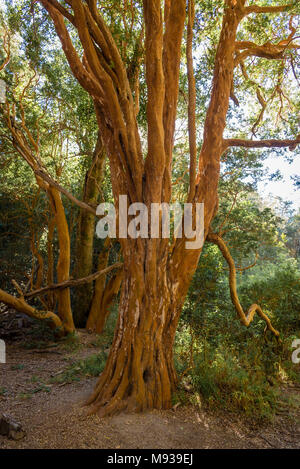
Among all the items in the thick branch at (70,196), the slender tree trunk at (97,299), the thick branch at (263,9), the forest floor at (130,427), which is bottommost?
the forest floor at (130,427)

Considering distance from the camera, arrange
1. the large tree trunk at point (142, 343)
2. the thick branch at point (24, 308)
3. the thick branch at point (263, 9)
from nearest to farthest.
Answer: the large tree trunk at point (142, 343)
the thick branch at point (263, 9)
the thick branch at point (24, 308)

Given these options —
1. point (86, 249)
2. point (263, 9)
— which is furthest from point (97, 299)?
point (263, 9)

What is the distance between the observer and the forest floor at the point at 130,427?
293 cm

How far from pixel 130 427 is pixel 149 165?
2834mm

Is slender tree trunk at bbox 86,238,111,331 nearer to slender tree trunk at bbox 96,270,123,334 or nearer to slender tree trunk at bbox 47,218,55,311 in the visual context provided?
slender tree trunk at bbox 96,270,123,334

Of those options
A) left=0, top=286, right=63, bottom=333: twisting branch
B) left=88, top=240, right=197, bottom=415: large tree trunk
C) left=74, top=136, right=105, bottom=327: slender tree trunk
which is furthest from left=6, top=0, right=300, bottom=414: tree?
left=74, top=136, right=105, bottom=327: slender tree trunk

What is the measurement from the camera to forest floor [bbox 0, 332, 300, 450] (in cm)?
293

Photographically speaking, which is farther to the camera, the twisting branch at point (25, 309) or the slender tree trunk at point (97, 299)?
the slender tree trunk at point (97, 299)

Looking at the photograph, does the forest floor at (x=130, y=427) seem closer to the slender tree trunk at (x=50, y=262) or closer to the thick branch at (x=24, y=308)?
Result: the thick branch at (x=24, y=308)

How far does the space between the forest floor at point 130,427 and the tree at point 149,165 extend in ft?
0.76

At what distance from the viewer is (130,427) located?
10.2 ft

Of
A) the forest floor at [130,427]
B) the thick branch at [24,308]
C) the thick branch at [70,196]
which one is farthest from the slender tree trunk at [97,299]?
the forest floor at [130,427]

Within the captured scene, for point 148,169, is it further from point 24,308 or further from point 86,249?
point 86,249
